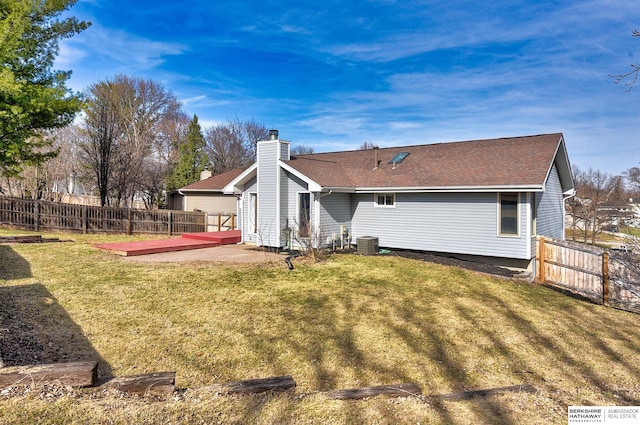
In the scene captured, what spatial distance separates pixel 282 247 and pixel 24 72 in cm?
1056

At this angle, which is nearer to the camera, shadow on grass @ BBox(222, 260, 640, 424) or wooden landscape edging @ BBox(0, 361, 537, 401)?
wooden landscape edging @ BBox(0, 361, 537, 401)

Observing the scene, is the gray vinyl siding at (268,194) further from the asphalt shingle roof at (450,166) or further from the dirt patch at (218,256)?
the asphalt shingle roof at (450,166)

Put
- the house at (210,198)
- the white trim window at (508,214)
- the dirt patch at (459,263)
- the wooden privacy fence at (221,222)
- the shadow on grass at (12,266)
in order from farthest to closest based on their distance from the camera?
the house at (210,198) → the wooden privacy fence at (221,222) → the white trim window at (508,214) → the dirt patch at (459,263) → the shadow on grass at (12,266)

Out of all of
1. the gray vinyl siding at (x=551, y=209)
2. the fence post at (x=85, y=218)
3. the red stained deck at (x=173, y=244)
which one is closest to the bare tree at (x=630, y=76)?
the gray vinyl siding at (x=551, y=209)

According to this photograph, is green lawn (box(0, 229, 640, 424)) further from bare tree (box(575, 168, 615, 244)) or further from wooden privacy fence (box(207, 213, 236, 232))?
bare tree (box(575, 168, 615, 244))

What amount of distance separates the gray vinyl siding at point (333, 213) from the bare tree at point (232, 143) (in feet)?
90.9

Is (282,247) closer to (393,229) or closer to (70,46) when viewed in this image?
(393,229)

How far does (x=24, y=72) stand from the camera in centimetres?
1175

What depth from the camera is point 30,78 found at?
12203 millimetres

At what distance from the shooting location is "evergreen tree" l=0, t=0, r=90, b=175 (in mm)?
9688

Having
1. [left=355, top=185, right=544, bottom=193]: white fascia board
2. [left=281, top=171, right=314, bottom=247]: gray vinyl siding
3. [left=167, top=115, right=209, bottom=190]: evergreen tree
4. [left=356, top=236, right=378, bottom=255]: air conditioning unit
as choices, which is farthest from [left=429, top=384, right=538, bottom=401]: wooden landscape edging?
[left=167, top=115, right=209, bottom=190]: evergreen tree

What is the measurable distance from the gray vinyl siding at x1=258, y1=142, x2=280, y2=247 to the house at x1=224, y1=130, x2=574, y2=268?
0.04m

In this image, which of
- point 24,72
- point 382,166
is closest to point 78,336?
point 24,72

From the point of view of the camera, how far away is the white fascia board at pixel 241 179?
15.0 m
